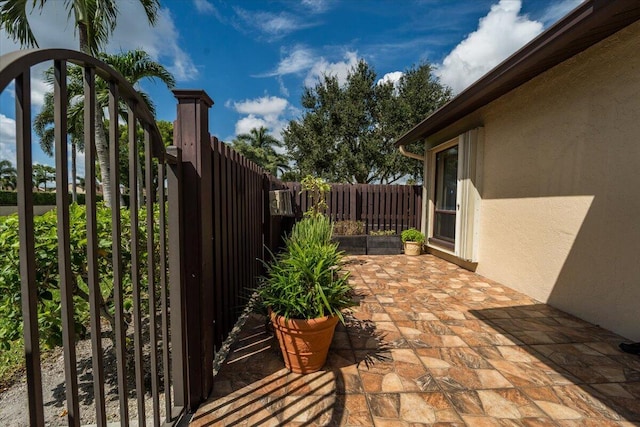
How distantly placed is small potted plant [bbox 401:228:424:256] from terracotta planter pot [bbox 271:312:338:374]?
14.6 feet

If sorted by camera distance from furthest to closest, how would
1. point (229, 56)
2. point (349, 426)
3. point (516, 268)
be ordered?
point (229, 56) < point (516, 268) < point (349, 426)

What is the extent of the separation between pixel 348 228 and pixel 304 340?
4.86 meters

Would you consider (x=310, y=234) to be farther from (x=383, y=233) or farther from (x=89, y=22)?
(x=89, y=22)

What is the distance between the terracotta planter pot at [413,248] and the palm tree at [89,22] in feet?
18.6

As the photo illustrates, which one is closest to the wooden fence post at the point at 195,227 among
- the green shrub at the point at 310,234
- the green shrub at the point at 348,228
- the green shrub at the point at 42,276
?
the green shrub at the point at 42,276

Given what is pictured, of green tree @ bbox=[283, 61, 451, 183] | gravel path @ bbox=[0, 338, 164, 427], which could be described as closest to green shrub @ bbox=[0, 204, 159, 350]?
gravel path @ bbox=[0, 338, 164, 427]

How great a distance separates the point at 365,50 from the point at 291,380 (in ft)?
39.0

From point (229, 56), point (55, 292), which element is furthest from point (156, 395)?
point (229, 56)

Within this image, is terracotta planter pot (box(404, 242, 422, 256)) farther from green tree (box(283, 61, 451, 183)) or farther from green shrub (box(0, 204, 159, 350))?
green tree (box(283, 61, 451, 183))

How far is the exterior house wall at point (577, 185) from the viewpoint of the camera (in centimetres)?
242

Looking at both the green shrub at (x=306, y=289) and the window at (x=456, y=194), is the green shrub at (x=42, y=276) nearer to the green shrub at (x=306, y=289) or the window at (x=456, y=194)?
the green shrub at (x=306, y=289)

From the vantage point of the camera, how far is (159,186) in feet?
4.39

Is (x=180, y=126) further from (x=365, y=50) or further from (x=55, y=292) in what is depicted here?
(x=365, y=50)

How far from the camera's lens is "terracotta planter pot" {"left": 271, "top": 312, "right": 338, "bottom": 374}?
71.5 inches
